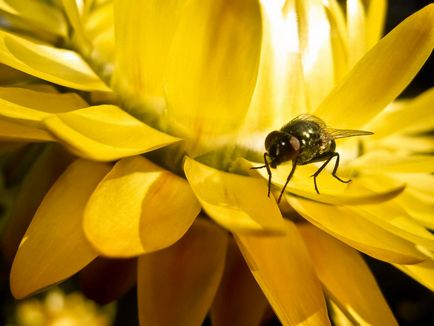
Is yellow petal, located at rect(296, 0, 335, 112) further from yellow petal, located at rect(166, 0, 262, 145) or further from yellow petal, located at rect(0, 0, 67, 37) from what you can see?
yellow petal, located at rect(0, 0, 67, 37)

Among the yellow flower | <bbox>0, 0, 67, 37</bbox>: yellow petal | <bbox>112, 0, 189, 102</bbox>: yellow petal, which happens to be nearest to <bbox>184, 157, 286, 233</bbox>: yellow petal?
the yellow flower

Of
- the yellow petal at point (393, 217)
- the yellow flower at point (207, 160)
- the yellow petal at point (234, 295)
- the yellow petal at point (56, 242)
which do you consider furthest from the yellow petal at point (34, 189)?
the yellow petal at point (393, 217)

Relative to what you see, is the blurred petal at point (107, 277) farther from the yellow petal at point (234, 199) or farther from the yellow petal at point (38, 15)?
the yellow petal at point (38, 15)

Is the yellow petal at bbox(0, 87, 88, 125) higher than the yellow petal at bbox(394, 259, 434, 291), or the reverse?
the yellow petal at bbox(0, 87, 88, 125)

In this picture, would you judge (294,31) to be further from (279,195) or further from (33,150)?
(33,150)

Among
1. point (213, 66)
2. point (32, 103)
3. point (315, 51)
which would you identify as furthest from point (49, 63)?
point (315, 51)

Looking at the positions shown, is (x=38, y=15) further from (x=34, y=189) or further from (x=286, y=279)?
(x=286, y=279)
